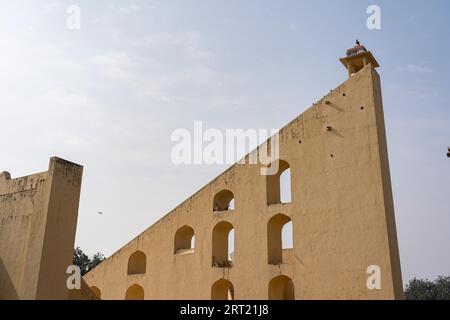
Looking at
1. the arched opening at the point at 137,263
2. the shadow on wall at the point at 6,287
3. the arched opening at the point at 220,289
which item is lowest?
the shadow on wall at the point at 6,287

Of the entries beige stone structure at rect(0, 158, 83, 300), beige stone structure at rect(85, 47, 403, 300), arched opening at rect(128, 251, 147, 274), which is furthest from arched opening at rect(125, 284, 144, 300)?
beige stone structure at rect(0, 158, 83, 300)

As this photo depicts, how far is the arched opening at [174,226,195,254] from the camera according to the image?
15.5 m

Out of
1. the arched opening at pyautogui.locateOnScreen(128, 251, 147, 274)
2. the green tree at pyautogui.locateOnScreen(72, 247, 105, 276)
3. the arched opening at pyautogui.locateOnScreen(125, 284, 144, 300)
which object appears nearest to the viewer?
the arched opening at pyautogui.locateOnScreen(125, 284, 144, 300)

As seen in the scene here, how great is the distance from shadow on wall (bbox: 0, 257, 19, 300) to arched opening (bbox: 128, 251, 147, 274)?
6.51 m

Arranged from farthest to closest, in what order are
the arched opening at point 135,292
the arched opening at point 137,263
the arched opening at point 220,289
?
1. the arched opening at point 137,263
2. the arched opening at point 135,292
3. the arched opening at point 220,289

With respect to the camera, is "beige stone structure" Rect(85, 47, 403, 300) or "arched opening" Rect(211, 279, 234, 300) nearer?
"beige stone structure" Rect(85, 47, 403, 300)

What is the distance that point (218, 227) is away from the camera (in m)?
15.0

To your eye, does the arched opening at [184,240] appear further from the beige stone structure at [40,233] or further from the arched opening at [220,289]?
the beige stone structure at [40,233]

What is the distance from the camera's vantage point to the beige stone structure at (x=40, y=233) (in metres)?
9.32

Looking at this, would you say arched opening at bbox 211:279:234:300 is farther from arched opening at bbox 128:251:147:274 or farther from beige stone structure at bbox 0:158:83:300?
beige stone structure at bbox 0:158:83:300

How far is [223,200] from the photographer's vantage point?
50.9 ft

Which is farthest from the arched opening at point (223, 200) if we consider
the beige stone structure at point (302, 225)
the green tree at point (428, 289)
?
the green tree at point (428, 289)

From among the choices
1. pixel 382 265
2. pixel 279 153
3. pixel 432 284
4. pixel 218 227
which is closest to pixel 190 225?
pixel 218 227

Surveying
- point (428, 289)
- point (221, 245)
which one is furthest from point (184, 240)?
point (428, 289)
